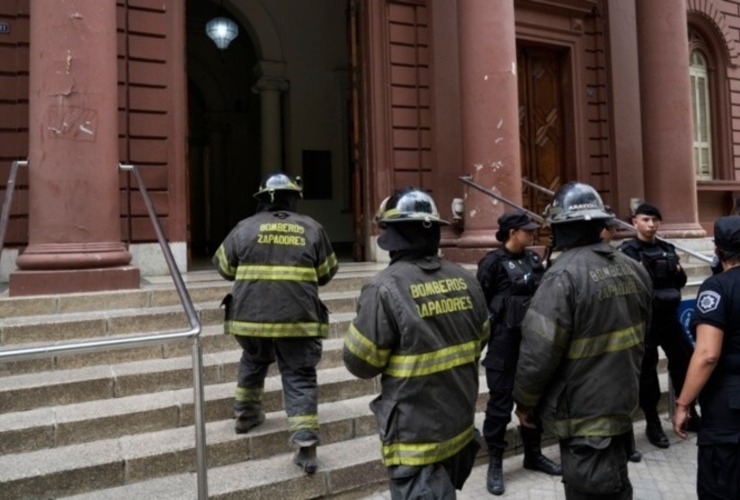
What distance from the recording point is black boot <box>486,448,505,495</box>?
4199mm

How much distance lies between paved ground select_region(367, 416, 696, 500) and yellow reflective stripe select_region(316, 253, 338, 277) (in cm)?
153

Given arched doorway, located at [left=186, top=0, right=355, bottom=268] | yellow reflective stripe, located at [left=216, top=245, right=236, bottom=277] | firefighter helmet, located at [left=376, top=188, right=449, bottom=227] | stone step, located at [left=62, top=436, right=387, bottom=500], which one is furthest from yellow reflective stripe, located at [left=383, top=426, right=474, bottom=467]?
arched doorway, located at [left=186, top=0, right=355, bottom=268]

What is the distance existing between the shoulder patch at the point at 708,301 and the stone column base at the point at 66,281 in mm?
4951

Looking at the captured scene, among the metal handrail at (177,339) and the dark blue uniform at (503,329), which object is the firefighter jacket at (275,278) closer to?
the metal handrail at (177,339)

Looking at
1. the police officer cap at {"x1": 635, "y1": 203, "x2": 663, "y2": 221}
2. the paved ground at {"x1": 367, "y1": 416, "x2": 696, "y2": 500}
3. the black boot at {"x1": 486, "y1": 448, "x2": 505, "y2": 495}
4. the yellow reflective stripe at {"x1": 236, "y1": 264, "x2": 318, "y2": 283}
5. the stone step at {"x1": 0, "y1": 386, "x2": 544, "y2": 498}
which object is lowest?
the paved ground at {"x1": 367, "y1": 416, "x2": 696, "y2": 500}

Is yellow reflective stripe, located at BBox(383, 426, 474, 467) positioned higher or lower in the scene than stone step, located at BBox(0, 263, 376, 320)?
lower

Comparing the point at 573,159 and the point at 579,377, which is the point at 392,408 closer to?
the point at 579,377

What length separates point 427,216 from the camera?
277 centimetres

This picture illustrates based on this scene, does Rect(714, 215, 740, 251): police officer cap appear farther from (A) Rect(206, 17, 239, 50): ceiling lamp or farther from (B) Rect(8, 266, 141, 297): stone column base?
(A) Rect(206, 17, 239, 50): ceiling lamp

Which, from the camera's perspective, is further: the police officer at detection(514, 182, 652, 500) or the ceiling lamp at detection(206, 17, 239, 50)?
the ceiling lamp at detection(206, 17, 239, 50)

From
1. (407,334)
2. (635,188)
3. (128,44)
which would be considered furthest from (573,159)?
(407,334)

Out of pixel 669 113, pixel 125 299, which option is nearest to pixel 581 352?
pixel 125 299

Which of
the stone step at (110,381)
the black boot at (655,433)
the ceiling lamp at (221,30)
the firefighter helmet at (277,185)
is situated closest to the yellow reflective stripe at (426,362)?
the firefighter helmet at (277,185)

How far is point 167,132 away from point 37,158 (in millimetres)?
2356
